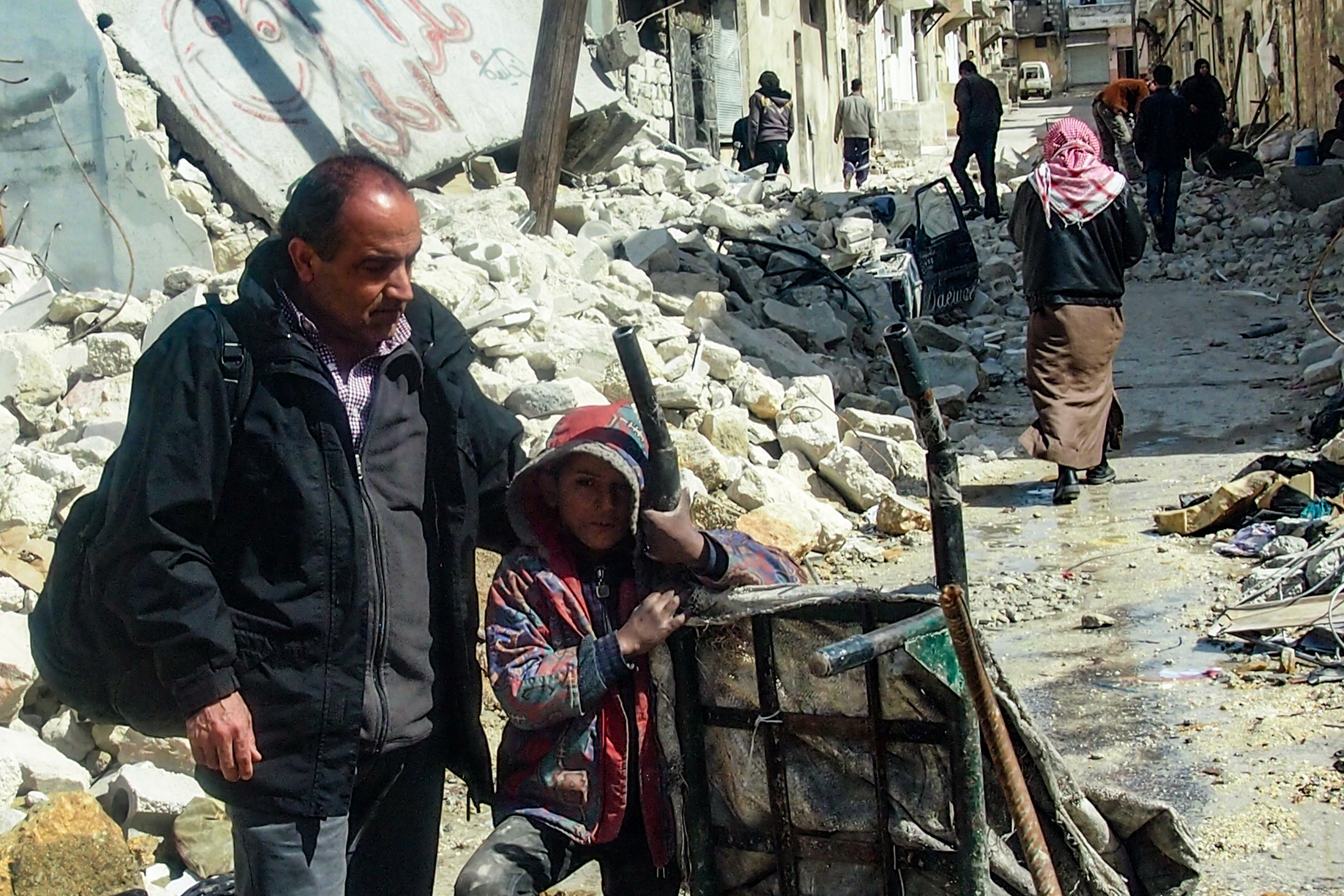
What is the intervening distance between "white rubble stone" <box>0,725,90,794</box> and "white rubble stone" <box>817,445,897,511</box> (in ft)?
13.1

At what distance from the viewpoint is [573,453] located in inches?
88.7

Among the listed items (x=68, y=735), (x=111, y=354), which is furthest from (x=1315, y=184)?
(x=68, y=735)

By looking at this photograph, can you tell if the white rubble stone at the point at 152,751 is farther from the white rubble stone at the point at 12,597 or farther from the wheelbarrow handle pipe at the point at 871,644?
the wheelbarrow handle pipe at the point at 871,644

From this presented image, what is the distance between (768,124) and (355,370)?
15.6 metres

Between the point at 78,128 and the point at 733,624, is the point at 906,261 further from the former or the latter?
the point at 733,624

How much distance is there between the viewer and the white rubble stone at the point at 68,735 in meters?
4.05

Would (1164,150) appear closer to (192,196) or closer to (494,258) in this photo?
(494,258)

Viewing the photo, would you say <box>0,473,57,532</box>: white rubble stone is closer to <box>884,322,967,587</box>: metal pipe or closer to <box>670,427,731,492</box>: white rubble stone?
<box>670,427,731,492</box>: white rubble stone

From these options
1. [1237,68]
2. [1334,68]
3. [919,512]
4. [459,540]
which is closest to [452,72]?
[919,512]

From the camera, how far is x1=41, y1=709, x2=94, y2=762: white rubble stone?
4.05 metres

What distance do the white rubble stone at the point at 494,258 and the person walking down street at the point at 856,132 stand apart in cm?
1309

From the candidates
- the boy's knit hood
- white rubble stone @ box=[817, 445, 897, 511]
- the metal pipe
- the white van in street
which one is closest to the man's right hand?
the boy's knit hood

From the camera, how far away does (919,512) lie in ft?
21.8

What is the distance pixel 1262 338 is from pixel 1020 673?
22.9ft
